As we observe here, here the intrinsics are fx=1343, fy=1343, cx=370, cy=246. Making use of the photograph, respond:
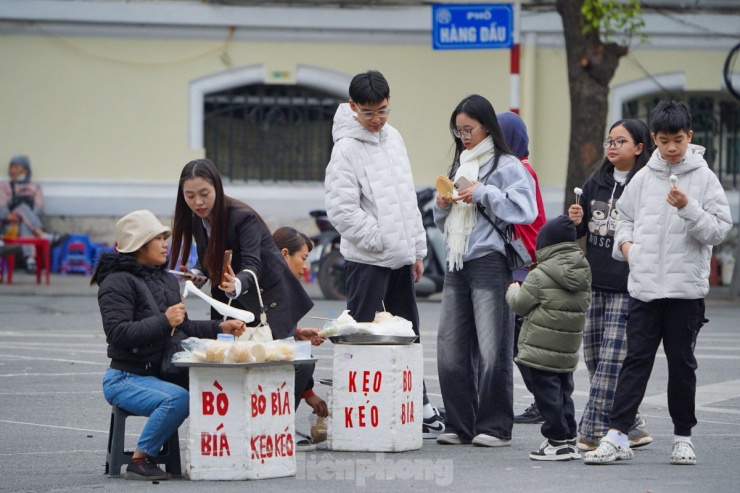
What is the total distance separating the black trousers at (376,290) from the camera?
7523mm

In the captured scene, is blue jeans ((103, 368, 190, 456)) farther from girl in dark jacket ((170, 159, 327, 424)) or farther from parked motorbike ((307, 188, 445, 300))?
parked motorbike ((307, 188, 445, 300))

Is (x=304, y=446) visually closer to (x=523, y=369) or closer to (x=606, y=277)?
(x=523, y=369)

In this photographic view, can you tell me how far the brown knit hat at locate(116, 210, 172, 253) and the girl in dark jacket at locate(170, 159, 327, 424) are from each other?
0.30 meters

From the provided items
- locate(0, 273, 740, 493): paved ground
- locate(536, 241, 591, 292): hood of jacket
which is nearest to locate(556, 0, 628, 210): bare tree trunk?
locate(0, 273, 740, 493): paved ground

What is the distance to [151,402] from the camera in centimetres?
629

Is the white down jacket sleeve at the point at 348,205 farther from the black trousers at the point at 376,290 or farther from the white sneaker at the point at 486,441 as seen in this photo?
the white sneaker at the point at 486,441

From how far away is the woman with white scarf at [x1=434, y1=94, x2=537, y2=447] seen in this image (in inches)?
289

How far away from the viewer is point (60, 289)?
711 inches

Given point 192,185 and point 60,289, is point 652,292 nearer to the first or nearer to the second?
point 192,185

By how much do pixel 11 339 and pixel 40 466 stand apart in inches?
246

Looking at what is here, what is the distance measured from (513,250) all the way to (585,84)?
10.8 m

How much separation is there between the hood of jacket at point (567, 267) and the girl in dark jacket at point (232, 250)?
127 centimetres

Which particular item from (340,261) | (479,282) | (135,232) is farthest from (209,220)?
(340,261)

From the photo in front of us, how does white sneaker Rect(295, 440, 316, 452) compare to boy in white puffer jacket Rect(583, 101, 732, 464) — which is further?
white sneaker Rect(295, 440, 316, 452)
